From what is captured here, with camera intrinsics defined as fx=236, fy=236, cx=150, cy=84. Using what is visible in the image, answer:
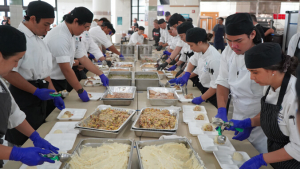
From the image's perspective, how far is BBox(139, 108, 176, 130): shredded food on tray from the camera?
1654 mm

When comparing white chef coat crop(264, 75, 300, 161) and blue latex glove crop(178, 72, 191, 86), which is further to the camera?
blue latex glove crop(178, 72, 191, 86)

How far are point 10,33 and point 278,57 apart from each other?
1322mm

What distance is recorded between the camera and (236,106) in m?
1.99

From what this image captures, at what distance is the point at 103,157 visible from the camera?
1.32 meters

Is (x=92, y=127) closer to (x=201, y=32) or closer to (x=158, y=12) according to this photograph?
(x=201, y=32)

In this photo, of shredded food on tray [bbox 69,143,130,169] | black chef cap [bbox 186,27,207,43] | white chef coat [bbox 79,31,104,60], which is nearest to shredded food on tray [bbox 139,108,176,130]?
shredded food on tray [bbox 69,143,130,169]

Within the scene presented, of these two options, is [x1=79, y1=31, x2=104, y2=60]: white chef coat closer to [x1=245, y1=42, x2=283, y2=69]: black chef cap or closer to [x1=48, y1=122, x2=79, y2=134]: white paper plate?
[x1=48, y1=122, x2=79, y2=134]: white paper plate

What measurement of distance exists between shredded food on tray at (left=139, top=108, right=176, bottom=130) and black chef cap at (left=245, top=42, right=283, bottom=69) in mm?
699

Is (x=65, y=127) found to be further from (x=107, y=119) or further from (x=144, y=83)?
(x=144, y=83)

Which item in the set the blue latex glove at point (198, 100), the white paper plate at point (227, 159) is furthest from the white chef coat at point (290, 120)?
the blue latex glove at point (198, 100)

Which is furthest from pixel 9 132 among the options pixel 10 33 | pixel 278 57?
pixel 278 57

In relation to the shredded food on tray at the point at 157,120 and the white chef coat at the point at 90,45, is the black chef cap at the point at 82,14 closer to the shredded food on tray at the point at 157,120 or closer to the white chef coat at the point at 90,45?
the shredded food on tray at the point at 157,120

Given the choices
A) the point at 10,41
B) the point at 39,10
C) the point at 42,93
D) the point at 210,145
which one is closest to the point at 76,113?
the point at 42,93

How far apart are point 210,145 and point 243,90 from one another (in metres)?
0.65
